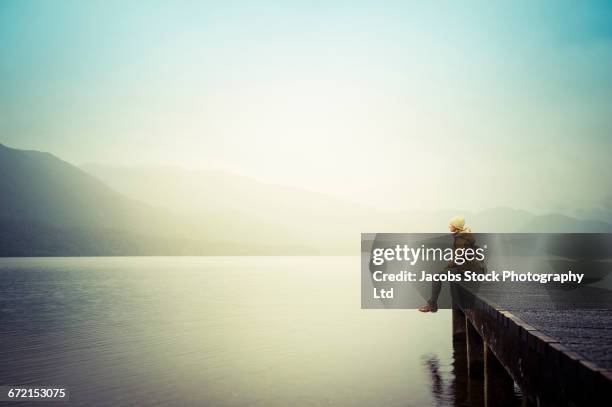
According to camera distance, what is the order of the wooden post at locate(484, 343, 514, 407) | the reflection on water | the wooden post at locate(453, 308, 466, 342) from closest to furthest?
the wooden post at locate(484, 343, 514, 407) → the reflection on water → the wooden post at locate(453, 308, 466, 342)

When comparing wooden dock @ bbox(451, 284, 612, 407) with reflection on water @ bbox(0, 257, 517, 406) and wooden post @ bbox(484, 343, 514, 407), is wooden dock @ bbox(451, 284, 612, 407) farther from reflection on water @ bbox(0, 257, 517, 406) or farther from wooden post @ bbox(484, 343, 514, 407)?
reflection on water @ bbox(0, 257, 517, 406)

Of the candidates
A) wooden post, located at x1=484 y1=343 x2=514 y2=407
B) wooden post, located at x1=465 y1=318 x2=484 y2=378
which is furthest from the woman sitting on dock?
wooden post, located at x1=484 y1=343 x2=514 y2=407

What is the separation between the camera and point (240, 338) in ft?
78.6

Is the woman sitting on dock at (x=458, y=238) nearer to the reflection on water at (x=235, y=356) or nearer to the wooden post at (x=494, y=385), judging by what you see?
the reflection on water at (x=235, y=356)

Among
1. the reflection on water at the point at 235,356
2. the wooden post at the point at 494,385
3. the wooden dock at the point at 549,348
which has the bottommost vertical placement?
the reflection on water at the point at 235,356

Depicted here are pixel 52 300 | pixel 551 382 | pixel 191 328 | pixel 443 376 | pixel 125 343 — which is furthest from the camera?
pixel 52 300

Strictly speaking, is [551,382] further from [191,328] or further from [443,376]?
[191,328]

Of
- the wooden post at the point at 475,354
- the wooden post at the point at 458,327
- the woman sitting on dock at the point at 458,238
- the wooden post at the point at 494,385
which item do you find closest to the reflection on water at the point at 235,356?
the wooden post at the point at 475,354

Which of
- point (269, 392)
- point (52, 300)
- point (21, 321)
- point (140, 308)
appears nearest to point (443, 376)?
point (269, 392)

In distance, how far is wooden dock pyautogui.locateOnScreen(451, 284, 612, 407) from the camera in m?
4.55

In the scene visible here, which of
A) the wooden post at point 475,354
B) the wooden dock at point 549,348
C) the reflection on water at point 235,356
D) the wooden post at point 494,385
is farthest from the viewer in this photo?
the wooden post at point 475,354

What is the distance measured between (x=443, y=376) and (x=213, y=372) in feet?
22.9

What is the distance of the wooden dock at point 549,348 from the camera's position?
4.55 metres

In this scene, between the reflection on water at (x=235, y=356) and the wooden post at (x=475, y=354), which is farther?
the wooden post at (x=475, y=354)
